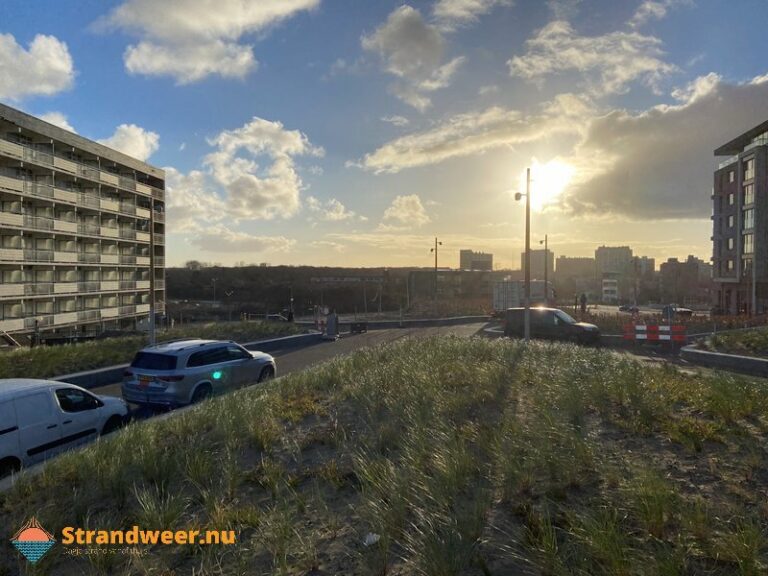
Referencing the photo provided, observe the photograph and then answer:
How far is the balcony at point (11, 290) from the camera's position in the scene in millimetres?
35531

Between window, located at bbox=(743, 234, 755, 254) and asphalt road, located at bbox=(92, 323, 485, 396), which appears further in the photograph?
window, located at bbox=(743, 234, 755, 254)

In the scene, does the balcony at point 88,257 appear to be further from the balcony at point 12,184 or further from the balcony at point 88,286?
the balcony at point 12,184

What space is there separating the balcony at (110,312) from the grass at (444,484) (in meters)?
46.2

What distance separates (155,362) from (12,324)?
112 ft

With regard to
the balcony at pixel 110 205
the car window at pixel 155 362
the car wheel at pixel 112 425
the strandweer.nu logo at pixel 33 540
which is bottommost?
the car wheel at pixel 112 425

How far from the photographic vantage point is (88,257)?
4641cm

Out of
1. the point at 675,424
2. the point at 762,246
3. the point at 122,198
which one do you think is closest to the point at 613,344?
the point at 675,424

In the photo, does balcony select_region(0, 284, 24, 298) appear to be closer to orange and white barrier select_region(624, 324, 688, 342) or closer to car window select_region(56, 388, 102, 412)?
car window select_region(56, 388, 102, 412)

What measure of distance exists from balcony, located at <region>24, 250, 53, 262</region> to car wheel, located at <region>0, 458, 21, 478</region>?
130 ft

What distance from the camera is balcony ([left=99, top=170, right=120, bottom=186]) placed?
48.0 meters

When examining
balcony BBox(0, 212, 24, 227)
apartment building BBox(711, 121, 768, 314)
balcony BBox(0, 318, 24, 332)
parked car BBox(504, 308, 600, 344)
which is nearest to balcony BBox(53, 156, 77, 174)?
balcony BBox(0, 212, 24, 227)

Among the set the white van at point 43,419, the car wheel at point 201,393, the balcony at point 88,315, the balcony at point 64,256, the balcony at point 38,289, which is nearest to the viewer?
the white van at point 43,419

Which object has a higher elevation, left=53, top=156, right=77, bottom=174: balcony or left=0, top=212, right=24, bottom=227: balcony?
left=53, top=156, right=77, bottom=174: balcony

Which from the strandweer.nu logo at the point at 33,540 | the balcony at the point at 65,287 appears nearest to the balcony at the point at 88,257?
the balcony at the point at 65,287
